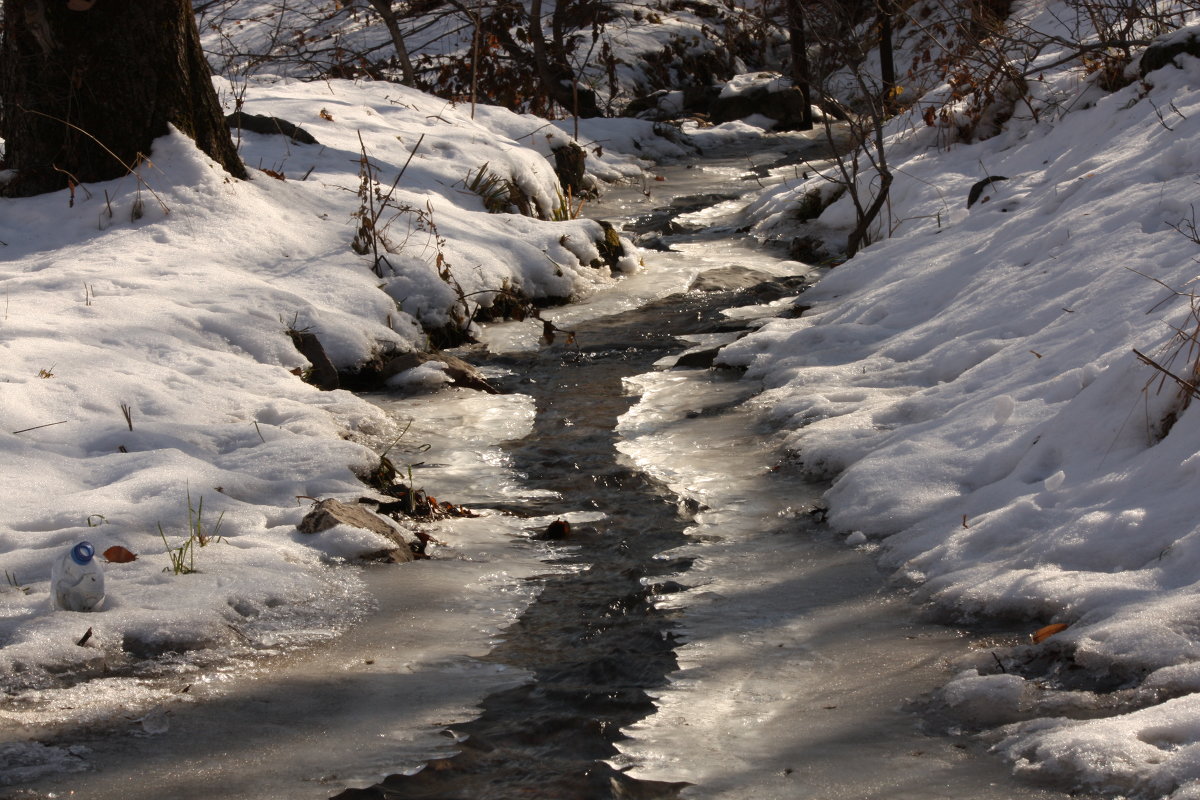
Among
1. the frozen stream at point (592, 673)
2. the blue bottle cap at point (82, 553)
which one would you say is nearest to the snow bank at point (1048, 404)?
the frozen stream at point (592, 673)

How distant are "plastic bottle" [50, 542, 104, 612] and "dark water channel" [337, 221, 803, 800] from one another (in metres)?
1.18

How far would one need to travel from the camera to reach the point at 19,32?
6973mm

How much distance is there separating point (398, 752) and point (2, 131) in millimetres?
6129

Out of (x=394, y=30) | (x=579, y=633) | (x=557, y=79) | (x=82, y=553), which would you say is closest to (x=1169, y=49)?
(x=579, y=633)

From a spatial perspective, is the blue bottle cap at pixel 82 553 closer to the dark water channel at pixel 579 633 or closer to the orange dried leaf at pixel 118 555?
the orange dried leaf at pixel 118 555

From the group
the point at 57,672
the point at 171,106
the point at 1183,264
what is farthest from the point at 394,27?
the point at 57,672

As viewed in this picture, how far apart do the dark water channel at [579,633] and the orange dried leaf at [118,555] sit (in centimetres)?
126

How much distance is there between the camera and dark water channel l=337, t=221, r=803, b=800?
2.76m

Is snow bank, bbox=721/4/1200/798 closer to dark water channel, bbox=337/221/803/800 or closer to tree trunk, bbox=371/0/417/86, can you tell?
dark water channel, bbox=337/221/803/800

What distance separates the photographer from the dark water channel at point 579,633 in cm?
276

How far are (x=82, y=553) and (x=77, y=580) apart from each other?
10cm

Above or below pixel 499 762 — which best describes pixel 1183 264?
above

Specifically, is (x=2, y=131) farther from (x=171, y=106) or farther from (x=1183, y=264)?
(x=1183, y=264)

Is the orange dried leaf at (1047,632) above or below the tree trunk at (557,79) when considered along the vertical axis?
below
